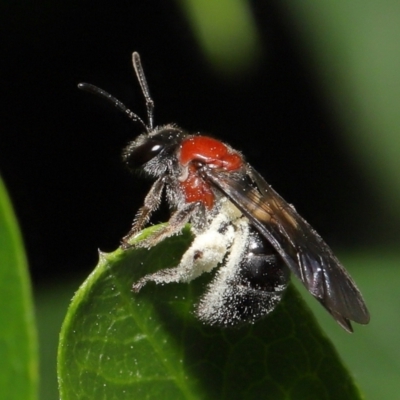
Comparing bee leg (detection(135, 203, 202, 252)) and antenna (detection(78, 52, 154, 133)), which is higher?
antenna (detection(78, 52, 154, 133))

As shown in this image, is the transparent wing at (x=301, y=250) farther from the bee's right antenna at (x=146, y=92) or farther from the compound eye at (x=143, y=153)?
the bee's right antenna at (x=146, y=92)

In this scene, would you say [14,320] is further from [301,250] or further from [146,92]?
[146,92]

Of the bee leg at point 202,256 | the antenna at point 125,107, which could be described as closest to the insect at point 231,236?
the bee leg at point 202,256

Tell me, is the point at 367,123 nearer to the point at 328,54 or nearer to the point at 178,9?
the point at 328,54

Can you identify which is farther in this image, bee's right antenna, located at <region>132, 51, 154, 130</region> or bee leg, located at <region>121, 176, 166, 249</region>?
bee's right antenna, located at <region>132, 51, 154, 130</region>

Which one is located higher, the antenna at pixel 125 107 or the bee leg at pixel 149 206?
the antenna at pixel 125 107

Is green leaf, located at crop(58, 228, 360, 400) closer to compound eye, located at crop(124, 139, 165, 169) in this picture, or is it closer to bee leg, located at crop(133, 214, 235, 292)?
bee leg, located at crop(133, 214, 235, 292)

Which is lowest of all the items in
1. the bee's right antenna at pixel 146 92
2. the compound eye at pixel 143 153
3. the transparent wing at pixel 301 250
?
the transparent wing at pixel 301 250

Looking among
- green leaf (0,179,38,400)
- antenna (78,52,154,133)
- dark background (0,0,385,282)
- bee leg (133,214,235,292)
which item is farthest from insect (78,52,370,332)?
dark background (0,0,385,282)
